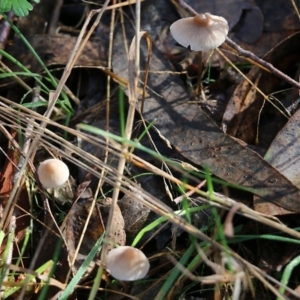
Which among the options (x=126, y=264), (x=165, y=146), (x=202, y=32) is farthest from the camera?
(x=165, y=146)

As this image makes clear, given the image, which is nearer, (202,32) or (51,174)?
(51,174)

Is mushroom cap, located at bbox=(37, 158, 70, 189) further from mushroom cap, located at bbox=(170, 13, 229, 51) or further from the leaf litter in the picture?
mushroom cap, located at bbox=(170, 13, 229, 51)

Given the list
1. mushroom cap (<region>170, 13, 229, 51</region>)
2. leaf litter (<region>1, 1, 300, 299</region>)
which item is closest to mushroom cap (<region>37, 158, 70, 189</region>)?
leaf litter (<region>1, 1, 300, 299</region>)

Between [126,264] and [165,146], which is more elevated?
[165,146]

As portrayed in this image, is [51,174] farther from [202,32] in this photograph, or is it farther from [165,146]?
[202,32]

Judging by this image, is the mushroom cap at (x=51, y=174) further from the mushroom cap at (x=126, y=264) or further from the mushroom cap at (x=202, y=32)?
the mushroom cap at (x=202, y=32)

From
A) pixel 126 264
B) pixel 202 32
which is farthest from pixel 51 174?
pixel 202 32

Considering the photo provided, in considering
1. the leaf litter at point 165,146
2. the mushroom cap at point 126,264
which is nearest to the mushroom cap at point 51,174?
the leaf litter at point 165,146

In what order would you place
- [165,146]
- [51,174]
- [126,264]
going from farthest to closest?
[165,146], [51,174], [126,264]
